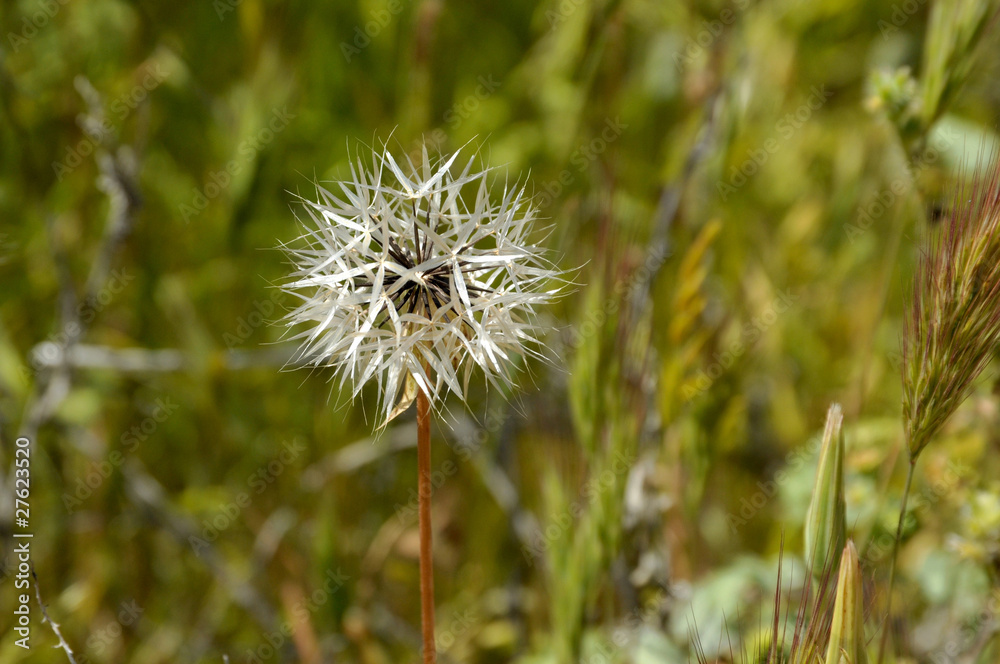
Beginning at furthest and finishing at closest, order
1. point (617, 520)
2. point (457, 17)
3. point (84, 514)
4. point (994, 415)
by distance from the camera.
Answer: point (457, 17)
point (84, 514)
point (994, 415)
point (617, 520)

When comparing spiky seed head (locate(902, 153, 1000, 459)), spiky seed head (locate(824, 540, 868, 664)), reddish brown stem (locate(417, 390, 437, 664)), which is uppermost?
reddish brown stem (locate(417, 390, 437, 664))

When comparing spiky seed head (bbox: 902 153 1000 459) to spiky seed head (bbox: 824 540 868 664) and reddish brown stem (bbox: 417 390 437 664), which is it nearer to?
spiky seed head (bbox: 824 540 868 664)

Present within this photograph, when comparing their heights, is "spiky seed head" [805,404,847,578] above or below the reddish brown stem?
below

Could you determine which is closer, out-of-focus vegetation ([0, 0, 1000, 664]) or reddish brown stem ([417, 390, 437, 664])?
reddish brown stem ([417, 390, 437, 664])

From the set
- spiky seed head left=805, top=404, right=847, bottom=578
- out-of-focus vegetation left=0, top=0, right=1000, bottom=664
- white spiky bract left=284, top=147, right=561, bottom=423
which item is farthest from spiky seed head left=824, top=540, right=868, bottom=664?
out-of-focus vegetation left=0, top=0, right=1000, bottom=664

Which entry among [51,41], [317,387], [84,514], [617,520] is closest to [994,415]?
[617,520]

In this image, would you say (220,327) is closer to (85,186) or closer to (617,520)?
(85,186)
